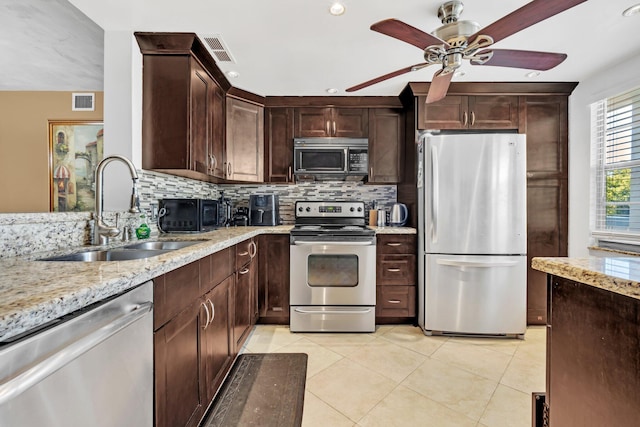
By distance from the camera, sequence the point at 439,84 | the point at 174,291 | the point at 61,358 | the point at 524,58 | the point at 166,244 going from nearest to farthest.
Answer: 1. the point at 61,358
2. the point at 174,291
3. the point at 524,58
4. the point at 166,244
5. the point at 439,84

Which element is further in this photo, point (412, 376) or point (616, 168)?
point (616, 168)

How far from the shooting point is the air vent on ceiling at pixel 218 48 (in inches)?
76.0

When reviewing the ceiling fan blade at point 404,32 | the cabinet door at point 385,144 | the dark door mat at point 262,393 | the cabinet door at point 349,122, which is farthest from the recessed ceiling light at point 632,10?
the dark door mat at point 262,393

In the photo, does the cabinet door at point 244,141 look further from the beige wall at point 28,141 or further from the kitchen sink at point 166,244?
the beige wall at point 28,141

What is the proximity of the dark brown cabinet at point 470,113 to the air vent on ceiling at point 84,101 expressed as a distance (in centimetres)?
347

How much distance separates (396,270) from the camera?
2672mm

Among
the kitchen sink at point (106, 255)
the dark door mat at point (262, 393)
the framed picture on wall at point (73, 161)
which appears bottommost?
the dark door mat at point (262, 393)

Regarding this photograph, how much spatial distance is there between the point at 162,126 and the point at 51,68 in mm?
1753

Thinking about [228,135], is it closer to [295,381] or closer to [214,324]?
[214,324]

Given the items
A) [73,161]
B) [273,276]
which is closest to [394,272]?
[273,276]

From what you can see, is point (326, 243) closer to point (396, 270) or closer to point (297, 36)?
point (396, 270)

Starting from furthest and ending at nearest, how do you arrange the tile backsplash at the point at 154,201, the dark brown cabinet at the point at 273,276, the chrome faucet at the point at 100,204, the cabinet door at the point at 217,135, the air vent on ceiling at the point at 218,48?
the dark brown cabinet at the point at 273,276, the cabinet door at the point at 217,135, the air vent on ceiling at the point at 218,48, the chrome faucet at the point at 100,204, the tile backsplash at the point at 154,201

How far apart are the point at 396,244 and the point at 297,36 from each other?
192cm

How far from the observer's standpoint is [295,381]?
184 centimetres
